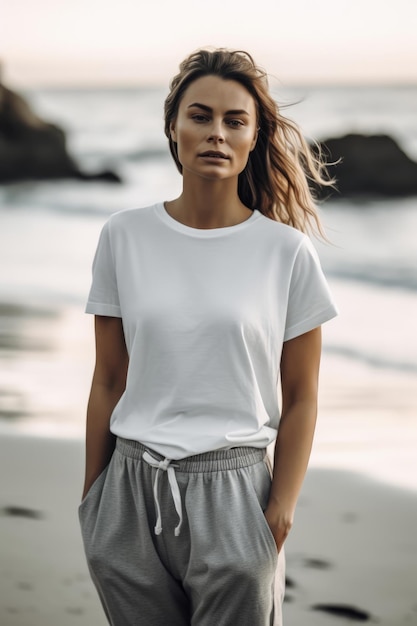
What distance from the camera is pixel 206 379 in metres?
1.86

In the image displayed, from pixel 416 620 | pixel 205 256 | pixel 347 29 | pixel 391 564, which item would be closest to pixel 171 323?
pixel 205 256

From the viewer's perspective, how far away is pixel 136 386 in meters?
1.92

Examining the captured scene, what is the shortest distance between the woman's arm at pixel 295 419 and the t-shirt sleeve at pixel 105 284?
1.10ft

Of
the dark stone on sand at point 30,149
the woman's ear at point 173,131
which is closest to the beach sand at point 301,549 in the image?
the woman's ear at point 173,131

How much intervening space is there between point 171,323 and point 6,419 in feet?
10.2

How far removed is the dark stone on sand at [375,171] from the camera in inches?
413

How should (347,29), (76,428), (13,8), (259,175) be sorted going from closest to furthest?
(259,175) < (76,428) < (347,29) < (13,8)

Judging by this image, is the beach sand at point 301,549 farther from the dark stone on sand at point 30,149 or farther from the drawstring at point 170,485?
the dark stone on sand at point 30,149

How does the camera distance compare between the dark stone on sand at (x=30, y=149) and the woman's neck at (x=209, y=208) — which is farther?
the dark stone on sand at (x=30, y=149)

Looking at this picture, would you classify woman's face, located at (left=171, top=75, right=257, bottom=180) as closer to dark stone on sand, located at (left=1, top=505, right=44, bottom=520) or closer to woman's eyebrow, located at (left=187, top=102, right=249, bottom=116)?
woman's eyebrow, located at (left=187, top=102, right=249, bottom=116)

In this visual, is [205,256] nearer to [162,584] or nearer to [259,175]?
[259,175]

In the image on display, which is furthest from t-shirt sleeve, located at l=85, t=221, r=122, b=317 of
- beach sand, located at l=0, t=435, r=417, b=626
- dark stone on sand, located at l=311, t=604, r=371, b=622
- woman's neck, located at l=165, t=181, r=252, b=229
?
dark stone on sand, located at l=311, t=604, r=371, b=622

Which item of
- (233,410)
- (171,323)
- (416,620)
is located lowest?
(416,620)

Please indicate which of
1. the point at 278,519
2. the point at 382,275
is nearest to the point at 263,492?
the point at 278,519
